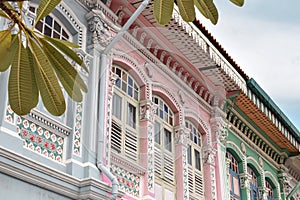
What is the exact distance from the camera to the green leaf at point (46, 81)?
299 cm

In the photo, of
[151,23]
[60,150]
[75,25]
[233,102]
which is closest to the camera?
[60,150]

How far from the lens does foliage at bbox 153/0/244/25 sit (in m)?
3.15

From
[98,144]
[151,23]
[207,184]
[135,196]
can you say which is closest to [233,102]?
[207,184]

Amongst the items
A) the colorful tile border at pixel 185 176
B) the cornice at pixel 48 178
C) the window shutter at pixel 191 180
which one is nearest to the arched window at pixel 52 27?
the cornice at pixel 48 178

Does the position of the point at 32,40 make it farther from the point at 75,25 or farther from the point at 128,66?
the point at 128,66

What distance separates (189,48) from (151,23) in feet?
2.57

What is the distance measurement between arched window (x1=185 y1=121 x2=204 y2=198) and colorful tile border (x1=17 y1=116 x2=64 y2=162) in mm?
3359

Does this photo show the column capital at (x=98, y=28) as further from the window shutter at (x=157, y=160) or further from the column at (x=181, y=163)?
the column at (x=181, y=163)

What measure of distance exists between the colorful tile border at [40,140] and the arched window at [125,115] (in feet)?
3.49

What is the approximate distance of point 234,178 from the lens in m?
11.6

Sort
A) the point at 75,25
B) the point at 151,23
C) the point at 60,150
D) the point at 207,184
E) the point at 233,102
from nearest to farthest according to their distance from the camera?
the point at 60,150, the point at 75,25, the point at 151,23, the point at 207,184, the point at 233,102

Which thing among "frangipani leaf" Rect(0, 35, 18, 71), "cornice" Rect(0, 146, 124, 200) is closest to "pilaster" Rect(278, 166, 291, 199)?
A: "cornice" Rect(0, 146, 124, 200)

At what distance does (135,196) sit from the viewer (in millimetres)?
7777

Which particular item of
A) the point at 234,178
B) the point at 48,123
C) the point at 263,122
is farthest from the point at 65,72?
the point at 263,122
